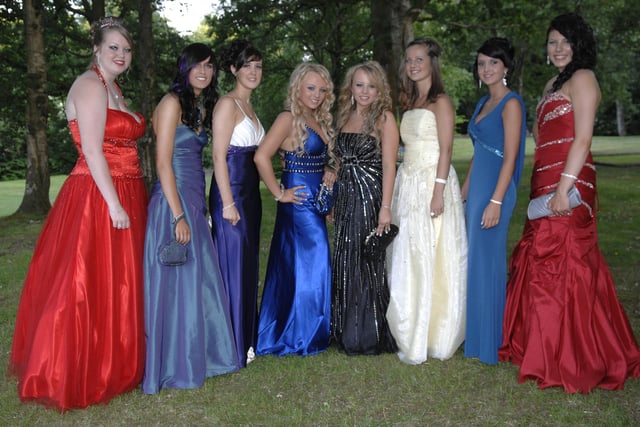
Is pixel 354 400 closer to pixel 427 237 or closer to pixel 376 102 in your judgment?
pixel 427 237

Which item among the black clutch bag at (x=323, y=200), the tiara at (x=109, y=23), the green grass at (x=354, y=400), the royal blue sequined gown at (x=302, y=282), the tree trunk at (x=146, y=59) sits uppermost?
the tree trunk at (x=146, y=59)

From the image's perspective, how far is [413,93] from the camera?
199 inches

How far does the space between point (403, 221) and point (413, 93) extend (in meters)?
1.06

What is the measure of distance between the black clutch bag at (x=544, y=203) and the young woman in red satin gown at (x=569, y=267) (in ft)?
0.13

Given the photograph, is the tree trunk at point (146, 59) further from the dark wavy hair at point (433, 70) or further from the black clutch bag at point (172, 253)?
the black clutch bag at point (172, 253)

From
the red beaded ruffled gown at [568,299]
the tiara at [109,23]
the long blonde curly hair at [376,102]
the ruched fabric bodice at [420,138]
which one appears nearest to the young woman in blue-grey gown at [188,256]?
the tiara at [109,23]

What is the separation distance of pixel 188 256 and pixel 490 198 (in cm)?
233

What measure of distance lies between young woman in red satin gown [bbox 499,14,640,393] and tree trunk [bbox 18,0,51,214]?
39.0ft

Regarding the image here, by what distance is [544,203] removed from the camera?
434 cm

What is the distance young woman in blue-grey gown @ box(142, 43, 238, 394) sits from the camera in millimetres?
4301

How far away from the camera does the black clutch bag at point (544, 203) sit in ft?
13.7

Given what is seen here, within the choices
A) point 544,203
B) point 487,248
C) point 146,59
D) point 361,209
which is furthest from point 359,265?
point 146,59

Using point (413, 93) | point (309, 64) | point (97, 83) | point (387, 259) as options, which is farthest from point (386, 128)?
point (97, 83)

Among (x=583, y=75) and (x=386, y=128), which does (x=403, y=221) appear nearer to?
(x=386, y=128)
